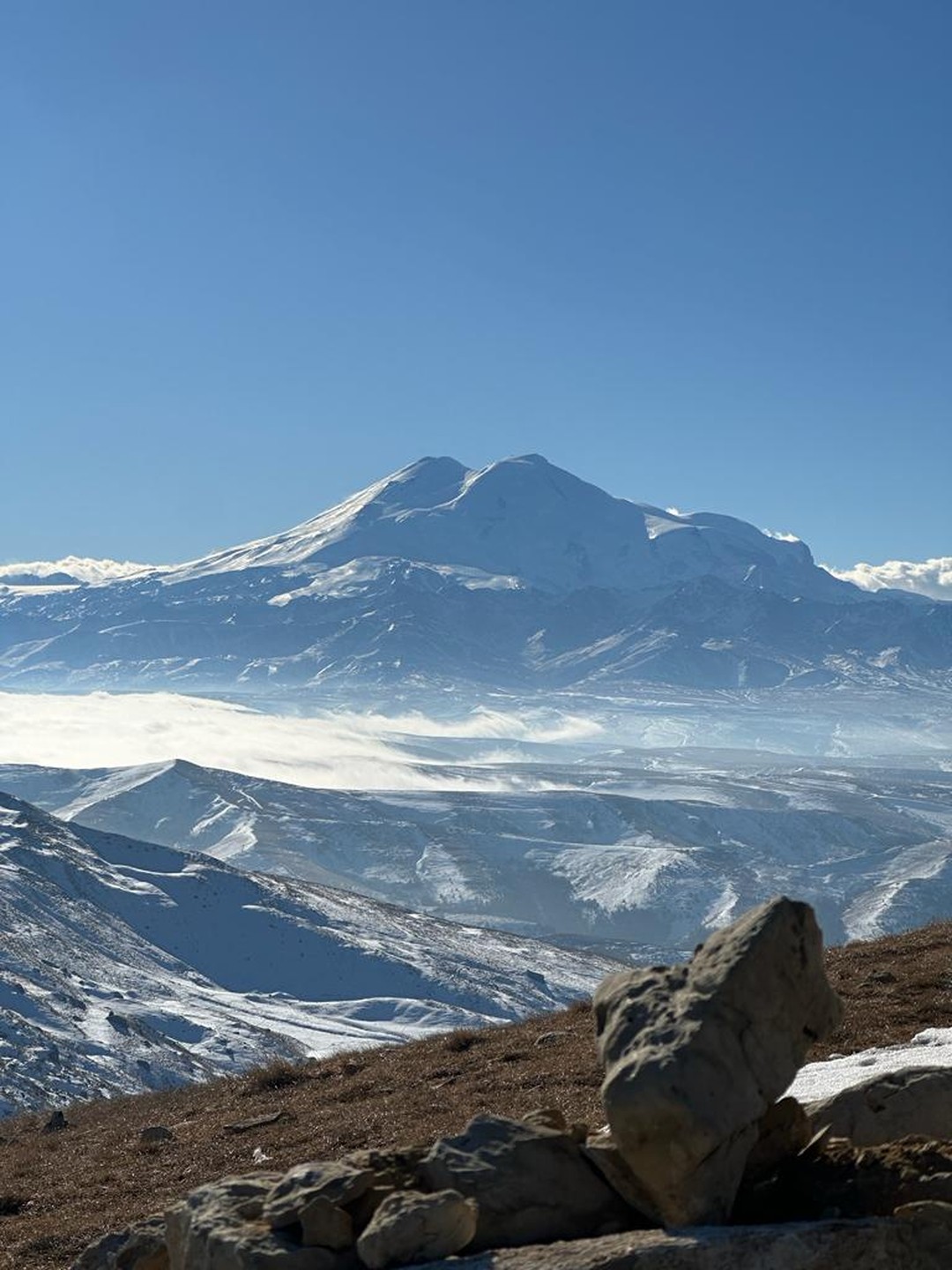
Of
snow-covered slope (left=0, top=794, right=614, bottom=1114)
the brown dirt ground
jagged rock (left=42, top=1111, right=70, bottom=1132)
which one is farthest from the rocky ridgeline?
snow-covered slope (left=0, top=794, right=614, bottom=1114)

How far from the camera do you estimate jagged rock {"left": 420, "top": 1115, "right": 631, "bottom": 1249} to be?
364 inches

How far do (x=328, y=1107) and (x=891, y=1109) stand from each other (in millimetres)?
10638

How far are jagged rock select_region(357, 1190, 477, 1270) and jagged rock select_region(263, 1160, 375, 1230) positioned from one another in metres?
0.38

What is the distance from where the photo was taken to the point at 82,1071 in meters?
100

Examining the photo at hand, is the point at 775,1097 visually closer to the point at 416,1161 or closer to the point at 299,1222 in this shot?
the point at 416,1161

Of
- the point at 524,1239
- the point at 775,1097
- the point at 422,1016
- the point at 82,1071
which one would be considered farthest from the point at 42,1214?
the point at 422,1016

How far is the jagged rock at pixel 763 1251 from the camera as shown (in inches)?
321

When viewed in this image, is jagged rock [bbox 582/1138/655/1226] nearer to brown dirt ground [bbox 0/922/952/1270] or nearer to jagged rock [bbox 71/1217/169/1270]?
jagged rock [bbox 71/1217/169/1270]

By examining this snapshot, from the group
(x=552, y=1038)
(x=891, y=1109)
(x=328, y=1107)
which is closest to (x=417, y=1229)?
(x=891, y=1109)

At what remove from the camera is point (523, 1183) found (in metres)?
9.57

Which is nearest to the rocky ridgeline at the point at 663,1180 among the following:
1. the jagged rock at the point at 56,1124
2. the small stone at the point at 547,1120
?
the small stone at the point at 547,1120

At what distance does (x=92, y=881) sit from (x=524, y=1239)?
196492 millimetres

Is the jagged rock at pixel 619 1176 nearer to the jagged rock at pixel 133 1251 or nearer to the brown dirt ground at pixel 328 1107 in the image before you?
the jagged rock at pixel 133 1251

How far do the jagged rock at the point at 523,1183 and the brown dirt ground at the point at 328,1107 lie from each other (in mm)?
5629
